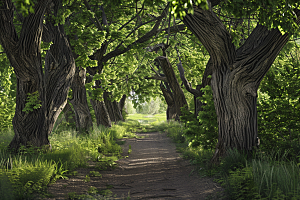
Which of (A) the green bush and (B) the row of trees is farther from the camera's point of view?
(B) the row of trees

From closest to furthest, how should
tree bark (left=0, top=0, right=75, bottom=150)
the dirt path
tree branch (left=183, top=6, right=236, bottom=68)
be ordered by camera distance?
the dirt path
tree branch (left=183, top=6, right=236, bottom=68)
tree bark (left=0, top=0, right=75, bottom=150)

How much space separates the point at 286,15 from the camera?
4.23 m

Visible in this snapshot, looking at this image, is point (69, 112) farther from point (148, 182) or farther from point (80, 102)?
point (148, 182)

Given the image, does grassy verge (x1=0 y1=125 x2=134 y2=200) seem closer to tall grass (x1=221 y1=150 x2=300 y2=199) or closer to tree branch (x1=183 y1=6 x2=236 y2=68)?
tall grass (x1=221 y1=150 x2=300 y2=199)

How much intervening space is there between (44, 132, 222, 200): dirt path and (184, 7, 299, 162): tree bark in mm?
1229

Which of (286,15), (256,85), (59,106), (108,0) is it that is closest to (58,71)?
(59,106)

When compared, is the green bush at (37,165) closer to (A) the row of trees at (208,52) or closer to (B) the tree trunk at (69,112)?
(A) the row of trees at (208,52)

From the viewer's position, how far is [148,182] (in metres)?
6.44

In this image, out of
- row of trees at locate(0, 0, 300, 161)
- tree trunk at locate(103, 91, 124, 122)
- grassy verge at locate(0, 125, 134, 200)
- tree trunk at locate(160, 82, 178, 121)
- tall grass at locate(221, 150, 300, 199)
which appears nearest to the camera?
tall grass at locate(221, 150, 300, 199)

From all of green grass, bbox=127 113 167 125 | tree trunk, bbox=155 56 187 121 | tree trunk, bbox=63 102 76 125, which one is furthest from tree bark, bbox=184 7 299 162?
green grass, bbox=127 113 167 125

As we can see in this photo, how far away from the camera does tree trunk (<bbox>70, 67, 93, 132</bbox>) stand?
1192 centimetres

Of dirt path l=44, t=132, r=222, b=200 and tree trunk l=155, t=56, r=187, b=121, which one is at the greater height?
tree trunk l=155, t=56, r=187, b=121

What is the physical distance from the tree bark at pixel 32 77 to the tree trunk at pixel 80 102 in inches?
147

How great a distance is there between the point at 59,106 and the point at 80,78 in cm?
408
